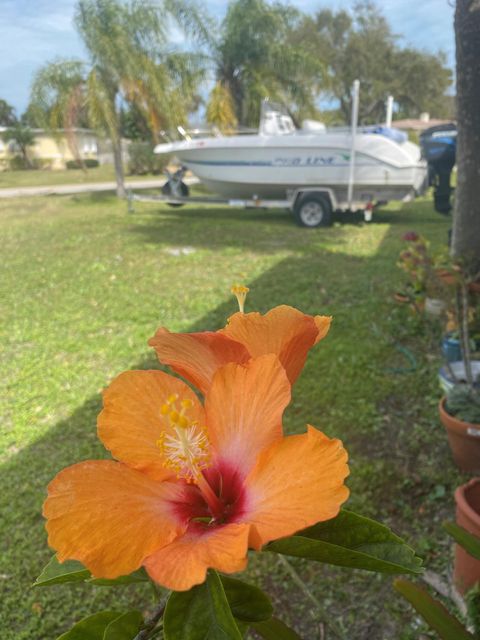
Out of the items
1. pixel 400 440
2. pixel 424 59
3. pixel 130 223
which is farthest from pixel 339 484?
pixel 424 59

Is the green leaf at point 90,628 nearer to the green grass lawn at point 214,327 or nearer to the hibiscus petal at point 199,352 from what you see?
the hibiscus petal at point 199,352

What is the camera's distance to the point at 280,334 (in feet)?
1.86

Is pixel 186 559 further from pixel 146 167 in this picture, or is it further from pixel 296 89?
pixel 146 167

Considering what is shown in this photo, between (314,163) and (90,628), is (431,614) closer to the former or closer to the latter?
(90,628)

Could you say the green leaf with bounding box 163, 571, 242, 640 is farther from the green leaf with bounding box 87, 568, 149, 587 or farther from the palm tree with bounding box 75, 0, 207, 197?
the palm tree with bounding box 75, 0, 207, 197

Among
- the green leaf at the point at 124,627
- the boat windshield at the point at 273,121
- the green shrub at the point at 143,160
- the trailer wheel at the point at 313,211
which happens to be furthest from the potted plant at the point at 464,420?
the green shrub at the point at 143,160

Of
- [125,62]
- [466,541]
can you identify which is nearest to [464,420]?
[466,541]

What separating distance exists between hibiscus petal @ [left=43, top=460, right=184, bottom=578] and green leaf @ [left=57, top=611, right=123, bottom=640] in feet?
0.55

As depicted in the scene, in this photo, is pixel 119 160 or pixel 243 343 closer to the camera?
pixel 243 343

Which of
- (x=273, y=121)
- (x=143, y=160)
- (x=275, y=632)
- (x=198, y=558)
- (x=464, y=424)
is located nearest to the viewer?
(x=198, y=558)

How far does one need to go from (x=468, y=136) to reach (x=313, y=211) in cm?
545

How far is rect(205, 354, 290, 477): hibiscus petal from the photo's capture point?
1.70 ft

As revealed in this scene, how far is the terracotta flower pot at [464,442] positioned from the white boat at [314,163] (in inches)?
250

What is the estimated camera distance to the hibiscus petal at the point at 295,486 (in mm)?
439
